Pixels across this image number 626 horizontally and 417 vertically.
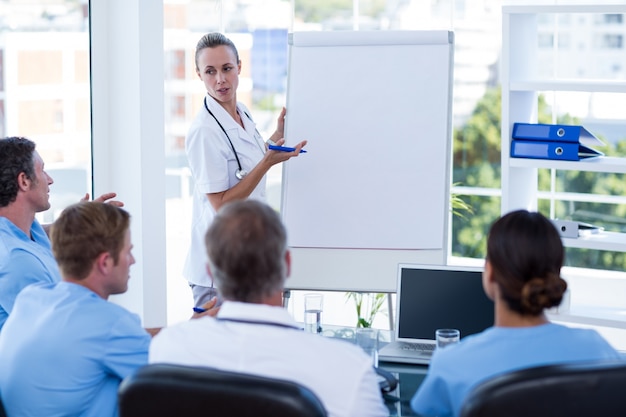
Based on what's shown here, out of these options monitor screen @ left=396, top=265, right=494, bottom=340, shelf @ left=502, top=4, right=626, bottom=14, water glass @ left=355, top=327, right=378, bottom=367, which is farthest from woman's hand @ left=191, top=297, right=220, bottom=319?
shelf @ left=502, top=4, right=626, bottom=14

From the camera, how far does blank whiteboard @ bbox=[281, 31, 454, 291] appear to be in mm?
3654

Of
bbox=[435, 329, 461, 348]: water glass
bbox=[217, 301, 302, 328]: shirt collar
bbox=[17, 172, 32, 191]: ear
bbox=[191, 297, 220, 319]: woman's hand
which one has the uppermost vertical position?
bbox=[17, 172, 32, 191]: ear

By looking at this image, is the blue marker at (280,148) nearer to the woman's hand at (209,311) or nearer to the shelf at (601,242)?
the woman's hand at (209,311)

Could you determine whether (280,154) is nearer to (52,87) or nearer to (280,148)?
(280,148)

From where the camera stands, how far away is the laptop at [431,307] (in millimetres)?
2582

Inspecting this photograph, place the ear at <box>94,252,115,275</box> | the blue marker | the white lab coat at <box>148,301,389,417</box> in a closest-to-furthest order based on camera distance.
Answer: the white lab coat at <box>148,301,389,417</box>, the ear at <box>94,252,115,275</box>, the blue marker

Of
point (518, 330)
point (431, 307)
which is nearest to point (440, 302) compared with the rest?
point (431, 307)

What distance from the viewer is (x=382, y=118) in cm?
370

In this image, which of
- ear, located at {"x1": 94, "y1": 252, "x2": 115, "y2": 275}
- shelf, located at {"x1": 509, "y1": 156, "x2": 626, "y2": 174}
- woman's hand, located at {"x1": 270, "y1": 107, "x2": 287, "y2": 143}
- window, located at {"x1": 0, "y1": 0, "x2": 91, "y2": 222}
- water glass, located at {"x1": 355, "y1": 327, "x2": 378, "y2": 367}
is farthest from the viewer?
window, located at {"x1": 0, "y1": 0, "x2": 91, "y2": 222}

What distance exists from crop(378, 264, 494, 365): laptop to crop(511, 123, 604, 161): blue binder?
128cm

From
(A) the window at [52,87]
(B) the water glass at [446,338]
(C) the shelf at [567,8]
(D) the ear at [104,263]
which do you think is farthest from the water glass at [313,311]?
(A) the window at [52,87]

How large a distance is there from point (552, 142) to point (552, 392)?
227cm

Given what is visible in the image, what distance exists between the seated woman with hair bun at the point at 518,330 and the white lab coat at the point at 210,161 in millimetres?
1769

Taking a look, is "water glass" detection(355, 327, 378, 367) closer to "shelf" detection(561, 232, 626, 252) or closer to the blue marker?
the blue marker
